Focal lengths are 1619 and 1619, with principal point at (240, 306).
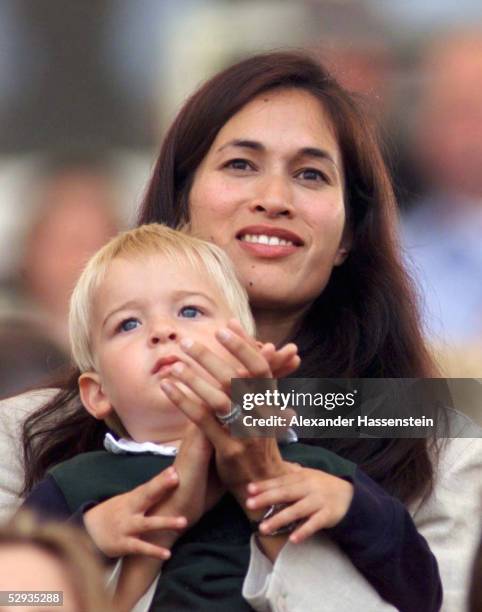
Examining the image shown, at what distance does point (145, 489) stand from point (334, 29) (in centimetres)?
166

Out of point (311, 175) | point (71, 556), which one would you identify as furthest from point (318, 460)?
point (311, 175)

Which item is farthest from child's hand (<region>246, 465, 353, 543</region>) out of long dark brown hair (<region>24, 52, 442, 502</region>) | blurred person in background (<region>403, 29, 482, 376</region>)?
blurred person in background (<region>403, 29, 482, 376</region>)

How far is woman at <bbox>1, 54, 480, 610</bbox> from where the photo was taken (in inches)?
89.7

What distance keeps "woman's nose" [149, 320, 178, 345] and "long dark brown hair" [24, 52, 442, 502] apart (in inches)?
18.2

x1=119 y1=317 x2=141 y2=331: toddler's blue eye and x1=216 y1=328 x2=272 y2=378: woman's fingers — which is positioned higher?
x1=119 y1=317 x2=141 y2=331: toddler's blue eye

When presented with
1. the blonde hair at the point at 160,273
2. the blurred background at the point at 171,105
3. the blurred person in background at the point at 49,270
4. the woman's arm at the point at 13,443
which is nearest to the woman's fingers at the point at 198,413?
the blonde hair at the point at 160,273

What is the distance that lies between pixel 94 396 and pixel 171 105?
1.30 m

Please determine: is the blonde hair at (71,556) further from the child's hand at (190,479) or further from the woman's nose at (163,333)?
the woman's nose at (163,333)

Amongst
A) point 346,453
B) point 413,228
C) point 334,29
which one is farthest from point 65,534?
point 334,29

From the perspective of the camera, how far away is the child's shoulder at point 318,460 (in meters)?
1.82

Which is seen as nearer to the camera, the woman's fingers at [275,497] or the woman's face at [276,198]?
the woman's fingers at [275,497]

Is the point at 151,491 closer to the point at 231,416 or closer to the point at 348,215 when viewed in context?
the point at 231,416

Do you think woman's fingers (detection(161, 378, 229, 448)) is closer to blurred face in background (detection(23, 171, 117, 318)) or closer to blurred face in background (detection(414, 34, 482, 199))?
blurred face in background (detection(23, 171, 117, 318))

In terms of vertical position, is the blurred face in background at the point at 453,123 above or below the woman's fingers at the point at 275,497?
above
